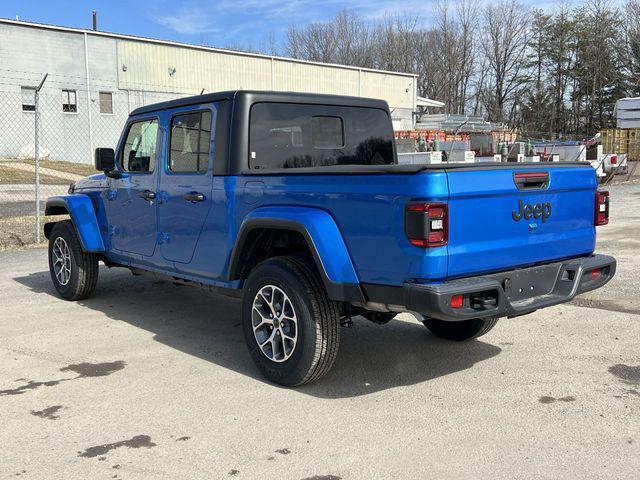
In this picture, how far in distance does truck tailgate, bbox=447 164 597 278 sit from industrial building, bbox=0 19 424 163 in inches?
1164

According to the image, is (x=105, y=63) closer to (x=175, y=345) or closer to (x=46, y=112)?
(x=46, y=112)

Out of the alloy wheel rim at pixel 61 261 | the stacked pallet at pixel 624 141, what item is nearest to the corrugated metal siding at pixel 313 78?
the stacked pallet at pixel 624 141

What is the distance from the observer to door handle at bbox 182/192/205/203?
489 cm

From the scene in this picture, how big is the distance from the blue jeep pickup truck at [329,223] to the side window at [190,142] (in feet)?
0.05

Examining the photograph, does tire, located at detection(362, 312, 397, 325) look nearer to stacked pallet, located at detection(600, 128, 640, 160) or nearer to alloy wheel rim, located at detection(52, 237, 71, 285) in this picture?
alloy wheel rim, located at detection(52, 237, 71, 285)

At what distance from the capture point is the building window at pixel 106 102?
105 ft

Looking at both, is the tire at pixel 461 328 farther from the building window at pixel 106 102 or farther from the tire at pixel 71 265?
the building window at pixel 106 102

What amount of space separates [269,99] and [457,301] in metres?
2.26

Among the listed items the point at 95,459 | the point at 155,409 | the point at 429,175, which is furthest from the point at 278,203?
the point at 95,459

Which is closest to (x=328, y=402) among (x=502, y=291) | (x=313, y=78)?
(x=502, y=291)

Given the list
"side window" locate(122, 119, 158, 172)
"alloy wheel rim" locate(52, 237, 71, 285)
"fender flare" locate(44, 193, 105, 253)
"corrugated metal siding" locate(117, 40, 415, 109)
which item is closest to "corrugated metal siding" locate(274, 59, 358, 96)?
"corrugated metal siding" locate(117, 40, 415, 109)

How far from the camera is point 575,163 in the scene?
4.42m

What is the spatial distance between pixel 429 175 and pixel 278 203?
1.17 metres

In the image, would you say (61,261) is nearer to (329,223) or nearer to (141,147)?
(141,147)
